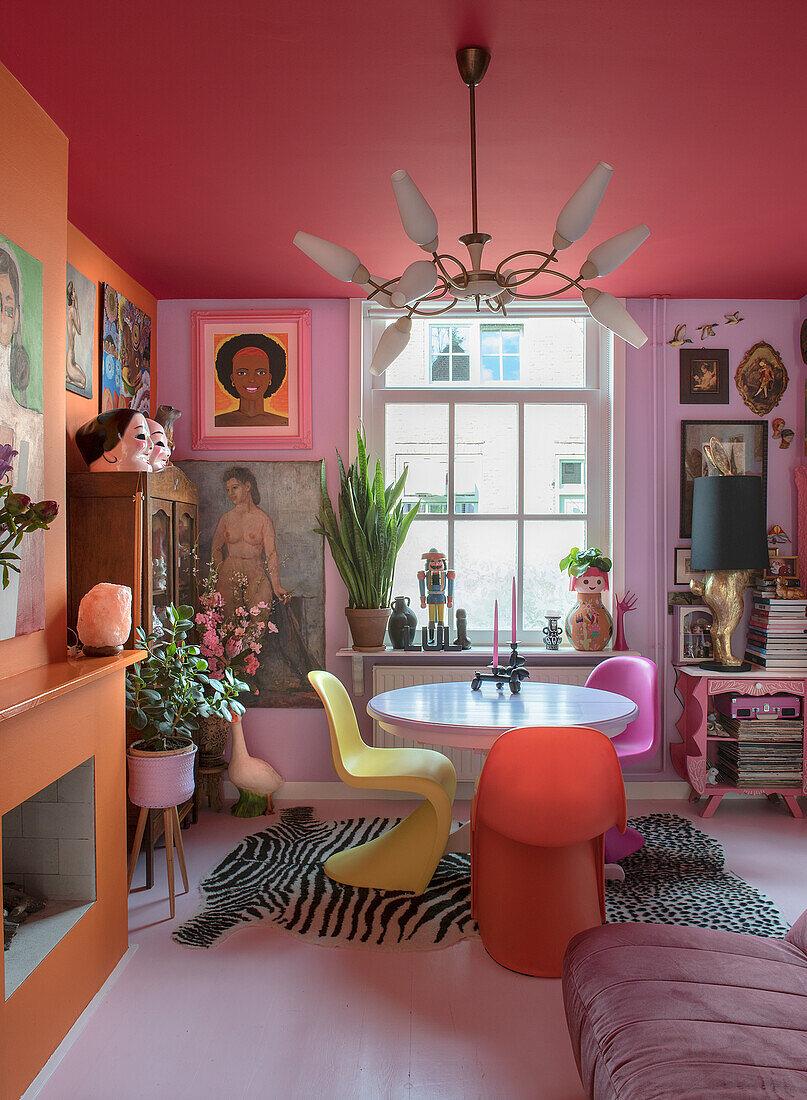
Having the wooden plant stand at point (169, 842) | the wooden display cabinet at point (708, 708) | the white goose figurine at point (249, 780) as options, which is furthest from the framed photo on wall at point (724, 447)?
the wooden plant stand at point (169, 842)

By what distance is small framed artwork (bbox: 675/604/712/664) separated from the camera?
4.06m

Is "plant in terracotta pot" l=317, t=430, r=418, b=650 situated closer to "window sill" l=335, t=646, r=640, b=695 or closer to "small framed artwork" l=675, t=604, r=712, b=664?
"window sill" l=335, t=646, r=640, b=695

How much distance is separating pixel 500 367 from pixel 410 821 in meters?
2.47

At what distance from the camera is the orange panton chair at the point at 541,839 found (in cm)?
225

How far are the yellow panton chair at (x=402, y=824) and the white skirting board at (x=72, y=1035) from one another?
86cm

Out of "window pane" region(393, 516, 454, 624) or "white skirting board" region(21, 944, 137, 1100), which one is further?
"window pane" region(393, 516, 454, 624)

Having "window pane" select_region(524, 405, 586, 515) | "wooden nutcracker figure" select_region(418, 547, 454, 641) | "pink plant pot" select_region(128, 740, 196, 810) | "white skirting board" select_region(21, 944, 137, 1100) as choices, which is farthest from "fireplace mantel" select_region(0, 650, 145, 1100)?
"window pane" select_region(524, 405, 586, 515)

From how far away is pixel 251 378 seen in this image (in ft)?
13.4

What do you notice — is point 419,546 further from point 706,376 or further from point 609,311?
point 609,311

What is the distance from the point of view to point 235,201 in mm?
2887

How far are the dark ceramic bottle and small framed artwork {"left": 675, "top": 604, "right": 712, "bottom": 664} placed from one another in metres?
1.43

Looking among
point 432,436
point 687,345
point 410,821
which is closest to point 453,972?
point 410,821

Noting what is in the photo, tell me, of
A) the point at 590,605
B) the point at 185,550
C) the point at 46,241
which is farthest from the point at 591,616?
the point at 46,241

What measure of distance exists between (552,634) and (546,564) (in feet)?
1.44
